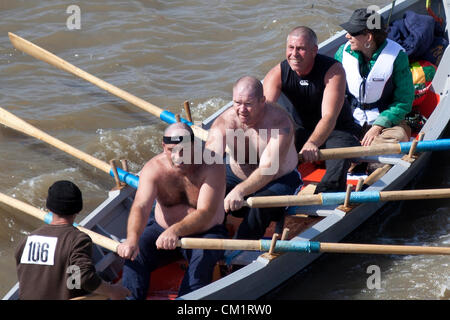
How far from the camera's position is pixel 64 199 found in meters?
4.76

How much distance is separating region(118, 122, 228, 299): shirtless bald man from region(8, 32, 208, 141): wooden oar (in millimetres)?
1631

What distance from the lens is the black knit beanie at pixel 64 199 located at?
477 cm

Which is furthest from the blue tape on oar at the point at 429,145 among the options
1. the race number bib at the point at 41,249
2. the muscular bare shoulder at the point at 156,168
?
the race number bib at the point at 41,249

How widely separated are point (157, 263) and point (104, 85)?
325 centimetres

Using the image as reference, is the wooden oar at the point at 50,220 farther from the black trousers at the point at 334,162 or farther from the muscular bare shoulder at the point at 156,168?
the black trousers at the point at 334,162

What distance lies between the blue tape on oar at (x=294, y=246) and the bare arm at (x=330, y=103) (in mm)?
1175

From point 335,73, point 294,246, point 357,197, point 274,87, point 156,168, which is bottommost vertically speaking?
point 294,246

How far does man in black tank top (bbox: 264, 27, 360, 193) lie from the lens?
22.2ft

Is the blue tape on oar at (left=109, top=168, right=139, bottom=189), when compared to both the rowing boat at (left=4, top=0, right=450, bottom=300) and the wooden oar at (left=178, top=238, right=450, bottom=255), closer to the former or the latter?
the rowing boat at (left=4, top=0, right=450, bottom=300)

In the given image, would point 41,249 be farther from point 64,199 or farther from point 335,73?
point 335,73

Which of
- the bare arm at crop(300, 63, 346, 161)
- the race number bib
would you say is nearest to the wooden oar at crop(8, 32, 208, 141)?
the bare arm at crop(300, 63, 346, 161)

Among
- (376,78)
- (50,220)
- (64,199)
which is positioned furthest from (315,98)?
(64,199)
